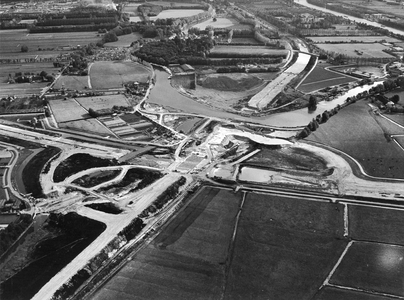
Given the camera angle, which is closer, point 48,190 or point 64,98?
point 48,190

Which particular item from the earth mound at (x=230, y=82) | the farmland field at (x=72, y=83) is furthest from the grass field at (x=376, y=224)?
the farmland field at (x=72, y=83)

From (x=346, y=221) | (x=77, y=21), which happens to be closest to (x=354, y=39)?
(x=77, y=21)

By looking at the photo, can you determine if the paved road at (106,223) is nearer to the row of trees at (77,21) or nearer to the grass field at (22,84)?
the grass field at (22,84)

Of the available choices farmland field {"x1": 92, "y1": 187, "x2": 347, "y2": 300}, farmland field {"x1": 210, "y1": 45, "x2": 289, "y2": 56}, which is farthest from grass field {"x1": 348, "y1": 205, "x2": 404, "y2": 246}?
farmland field {"x1": 210, "y1": 45, "x2": 289, "y2": 56}

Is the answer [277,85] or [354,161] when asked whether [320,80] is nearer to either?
[277,85]

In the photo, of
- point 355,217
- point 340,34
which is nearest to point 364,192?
point 355,217

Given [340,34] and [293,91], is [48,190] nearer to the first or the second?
[293,91]

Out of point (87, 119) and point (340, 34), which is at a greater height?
point (340, 34)
